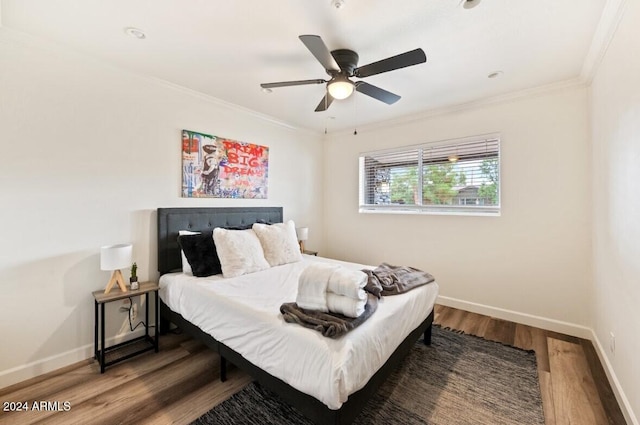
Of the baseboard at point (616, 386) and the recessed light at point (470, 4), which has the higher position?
the recessed light at point (470, 4)

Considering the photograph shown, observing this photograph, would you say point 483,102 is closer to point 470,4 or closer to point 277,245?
point 470,4

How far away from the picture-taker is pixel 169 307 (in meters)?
2.61

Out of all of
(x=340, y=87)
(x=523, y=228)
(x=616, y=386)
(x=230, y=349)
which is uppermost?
(x=340, y=87)

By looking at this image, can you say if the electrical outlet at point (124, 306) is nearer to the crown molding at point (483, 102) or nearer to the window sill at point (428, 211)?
the window sill at point (428, 211)

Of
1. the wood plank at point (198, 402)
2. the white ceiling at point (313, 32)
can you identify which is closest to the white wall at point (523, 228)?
the white ceiling at point (313, 32)

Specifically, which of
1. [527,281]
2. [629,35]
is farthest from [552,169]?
[629,35]

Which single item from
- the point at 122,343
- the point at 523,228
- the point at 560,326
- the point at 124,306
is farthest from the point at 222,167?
the point at 560,326

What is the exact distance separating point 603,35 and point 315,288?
273 centimetres

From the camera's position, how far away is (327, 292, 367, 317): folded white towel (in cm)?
160

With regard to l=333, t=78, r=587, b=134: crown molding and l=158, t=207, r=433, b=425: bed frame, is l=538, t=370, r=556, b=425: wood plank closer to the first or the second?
l=158, t=207, r=433, b=425: bed frame

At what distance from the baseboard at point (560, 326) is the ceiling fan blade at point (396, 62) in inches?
99.7

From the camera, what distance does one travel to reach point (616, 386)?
1.91 meters

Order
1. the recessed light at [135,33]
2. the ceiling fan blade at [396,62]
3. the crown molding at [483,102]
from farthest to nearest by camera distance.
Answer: the crown molding at [483,102] → the recessed light at [135,33] → the ceiling fan blade at [396,62]

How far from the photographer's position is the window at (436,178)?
334 cm
